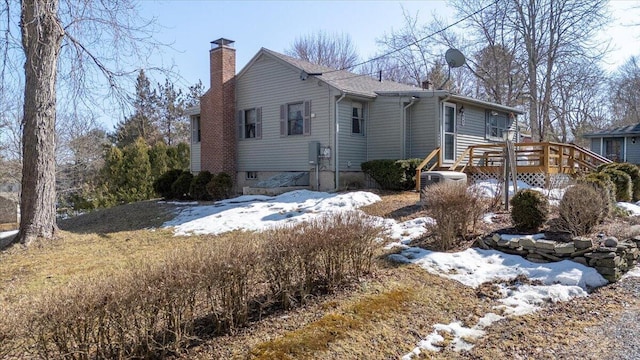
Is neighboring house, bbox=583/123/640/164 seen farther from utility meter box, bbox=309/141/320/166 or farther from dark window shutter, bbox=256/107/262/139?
dark window shutter, bbox=256/107/262/139

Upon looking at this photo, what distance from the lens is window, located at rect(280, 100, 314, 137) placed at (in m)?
14.6

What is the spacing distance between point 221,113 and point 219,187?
359 centimetres

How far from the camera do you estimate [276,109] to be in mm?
15594

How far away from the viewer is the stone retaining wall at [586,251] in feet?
18.7

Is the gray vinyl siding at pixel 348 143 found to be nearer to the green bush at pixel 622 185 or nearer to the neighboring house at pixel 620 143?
the green bush at pixel 622 185

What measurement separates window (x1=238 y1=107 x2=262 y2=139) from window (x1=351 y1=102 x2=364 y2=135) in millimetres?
3802

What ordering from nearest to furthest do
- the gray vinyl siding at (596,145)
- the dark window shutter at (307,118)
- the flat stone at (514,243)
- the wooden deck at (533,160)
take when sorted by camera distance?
the flat stone at (514,243), the wooden deck at (533,160), the dark window shutter at (307,118), the gray vinyl siding at (596,145)

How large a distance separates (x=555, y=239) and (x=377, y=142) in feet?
29.3

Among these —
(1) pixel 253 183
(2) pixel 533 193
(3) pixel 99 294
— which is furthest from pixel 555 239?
(1) pixel 253 183

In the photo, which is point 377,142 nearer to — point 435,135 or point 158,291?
point 435,135

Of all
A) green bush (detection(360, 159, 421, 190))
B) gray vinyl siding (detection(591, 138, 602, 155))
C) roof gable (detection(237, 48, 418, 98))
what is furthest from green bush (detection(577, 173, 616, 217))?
gray vinyl siding (detection(591, 138, 602, 155))

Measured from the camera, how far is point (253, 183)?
1619cm

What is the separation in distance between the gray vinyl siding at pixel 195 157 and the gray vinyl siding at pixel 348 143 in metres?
7.29

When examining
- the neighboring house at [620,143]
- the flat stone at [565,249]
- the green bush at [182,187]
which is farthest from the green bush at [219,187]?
the neighboring house at [620,143]
